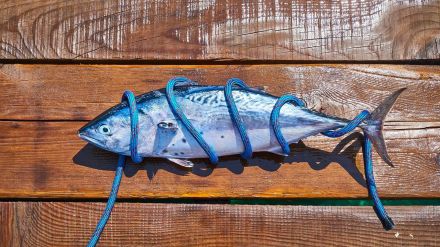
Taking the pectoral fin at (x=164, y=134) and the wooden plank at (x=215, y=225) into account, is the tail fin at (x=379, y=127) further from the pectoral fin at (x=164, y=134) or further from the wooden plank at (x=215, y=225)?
the pectoral fin at (x=164, y=134)

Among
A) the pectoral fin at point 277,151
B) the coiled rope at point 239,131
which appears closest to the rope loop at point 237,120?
the coiled rope at point 239,131

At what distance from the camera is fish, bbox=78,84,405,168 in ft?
7.14

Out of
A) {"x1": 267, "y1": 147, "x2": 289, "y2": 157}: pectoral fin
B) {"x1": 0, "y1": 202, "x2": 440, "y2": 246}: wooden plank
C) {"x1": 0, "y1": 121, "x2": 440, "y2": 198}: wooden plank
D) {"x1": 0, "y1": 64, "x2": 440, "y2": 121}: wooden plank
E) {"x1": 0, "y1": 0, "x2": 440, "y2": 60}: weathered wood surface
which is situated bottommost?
{"x1": 0, "y1": 202, "x2": 440, "y2": 246}: wooden plank

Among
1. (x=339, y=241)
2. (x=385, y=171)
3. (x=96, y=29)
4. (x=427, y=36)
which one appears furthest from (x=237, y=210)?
(x=427, y=36)

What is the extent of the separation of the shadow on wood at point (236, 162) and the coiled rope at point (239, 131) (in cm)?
7

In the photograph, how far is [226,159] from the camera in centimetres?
231

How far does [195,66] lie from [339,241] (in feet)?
3.91

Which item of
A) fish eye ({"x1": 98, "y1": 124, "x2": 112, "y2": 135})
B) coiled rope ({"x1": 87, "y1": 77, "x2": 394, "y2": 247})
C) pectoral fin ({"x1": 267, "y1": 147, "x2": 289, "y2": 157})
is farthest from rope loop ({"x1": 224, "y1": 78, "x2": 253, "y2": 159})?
fish eye ({"x1": 98, "y1": 124, "x2": 112, "y2": 135})

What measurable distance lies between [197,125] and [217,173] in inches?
11.5

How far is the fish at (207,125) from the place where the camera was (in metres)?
2.18

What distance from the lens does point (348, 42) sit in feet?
8.44

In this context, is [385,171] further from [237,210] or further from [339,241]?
[237,210]

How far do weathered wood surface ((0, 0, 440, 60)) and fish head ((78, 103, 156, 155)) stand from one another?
1.63 ft

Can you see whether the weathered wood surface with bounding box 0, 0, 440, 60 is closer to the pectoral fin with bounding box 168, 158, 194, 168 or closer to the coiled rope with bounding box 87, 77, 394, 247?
the coiled rope with bounding box 87, 77, 394, 247
